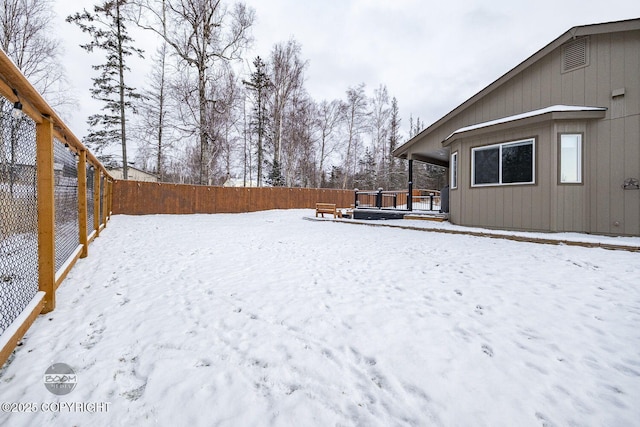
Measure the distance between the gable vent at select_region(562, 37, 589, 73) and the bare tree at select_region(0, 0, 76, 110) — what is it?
56.2 feet

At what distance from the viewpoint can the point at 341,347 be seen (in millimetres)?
Answer: 2049

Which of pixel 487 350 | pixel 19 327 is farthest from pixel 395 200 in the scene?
pixel 19 327

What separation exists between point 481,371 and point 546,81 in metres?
8.19

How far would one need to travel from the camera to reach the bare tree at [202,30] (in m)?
13.2

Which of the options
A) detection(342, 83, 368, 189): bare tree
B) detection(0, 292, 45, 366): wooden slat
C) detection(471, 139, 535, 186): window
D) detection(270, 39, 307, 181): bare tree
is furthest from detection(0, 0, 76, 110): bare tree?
detection(342, 83, 368, 189): bare tree

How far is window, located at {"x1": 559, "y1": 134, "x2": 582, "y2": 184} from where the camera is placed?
20.9 ft

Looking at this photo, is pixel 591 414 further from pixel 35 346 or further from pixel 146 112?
pixel 146 112

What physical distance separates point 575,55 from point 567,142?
2.08m

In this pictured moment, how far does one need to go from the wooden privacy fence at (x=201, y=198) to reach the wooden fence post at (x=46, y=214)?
1178 cm

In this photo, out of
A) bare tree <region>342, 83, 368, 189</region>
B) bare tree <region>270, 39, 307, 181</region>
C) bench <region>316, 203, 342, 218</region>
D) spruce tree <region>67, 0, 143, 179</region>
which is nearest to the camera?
bench <region>316, 203, 342, 218</region>

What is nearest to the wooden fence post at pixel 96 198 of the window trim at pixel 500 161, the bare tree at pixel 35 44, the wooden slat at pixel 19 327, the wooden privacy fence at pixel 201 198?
the wooden slat at pixel 19 327

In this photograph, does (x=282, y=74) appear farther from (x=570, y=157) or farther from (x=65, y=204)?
(x=570, y=157)

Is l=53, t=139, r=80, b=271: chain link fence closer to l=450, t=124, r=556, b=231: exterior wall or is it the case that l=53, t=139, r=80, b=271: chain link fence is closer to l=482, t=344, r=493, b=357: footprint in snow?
l=482, t=344, r=493, b=357: footprint in snow

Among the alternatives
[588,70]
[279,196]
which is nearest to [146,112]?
[279,196]
